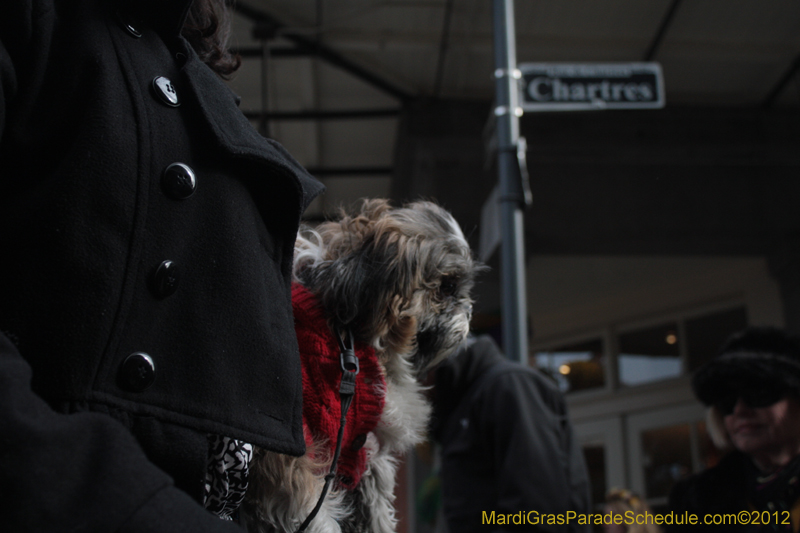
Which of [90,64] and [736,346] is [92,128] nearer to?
[90,64]

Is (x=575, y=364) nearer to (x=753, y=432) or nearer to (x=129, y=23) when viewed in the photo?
(x=753, y=432)

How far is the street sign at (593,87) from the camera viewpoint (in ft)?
10.4

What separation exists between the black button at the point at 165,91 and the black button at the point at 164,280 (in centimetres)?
23

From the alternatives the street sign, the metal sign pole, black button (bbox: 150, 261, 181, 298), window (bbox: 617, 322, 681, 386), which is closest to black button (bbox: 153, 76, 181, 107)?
black button (bbox: 150, 261, 181, 298)

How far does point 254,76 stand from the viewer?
6.91m

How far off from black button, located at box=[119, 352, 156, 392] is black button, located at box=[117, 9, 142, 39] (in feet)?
1.48

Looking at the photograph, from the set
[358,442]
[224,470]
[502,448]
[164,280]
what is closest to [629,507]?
[502,448]

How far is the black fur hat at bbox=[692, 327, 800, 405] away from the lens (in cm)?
301

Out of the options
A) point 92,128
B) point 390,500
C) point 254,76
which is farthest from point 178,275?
point 254,76

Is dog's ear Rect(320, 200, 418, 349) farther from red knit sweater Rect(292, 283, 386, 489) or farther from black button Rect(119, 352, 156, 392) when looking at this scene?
black button Rect(119, 352, 156, 392)

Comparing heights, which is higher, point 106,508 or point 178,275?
point 178,275

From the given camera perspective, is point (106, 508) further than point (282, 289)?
No

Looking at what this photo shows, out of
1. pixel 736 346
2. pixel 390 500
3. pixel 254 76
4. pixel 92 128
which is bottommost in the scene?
pixel 390 500

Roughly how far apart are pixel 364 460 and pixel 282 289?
0.47 metres
